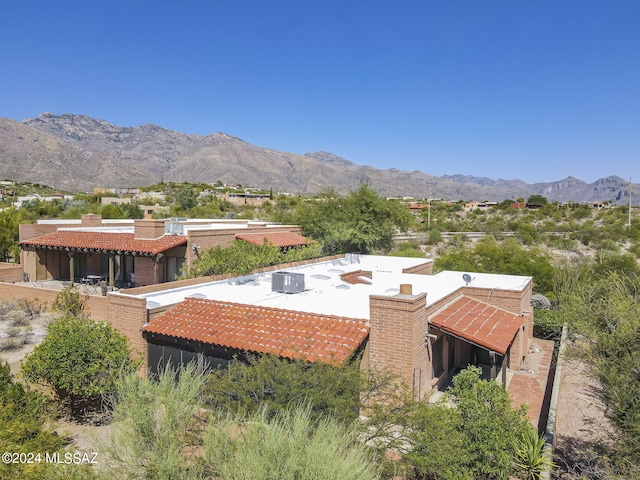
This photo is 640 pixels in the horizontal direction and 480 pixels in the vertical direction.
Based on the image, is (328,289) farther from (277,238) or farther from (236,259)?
(277,238)

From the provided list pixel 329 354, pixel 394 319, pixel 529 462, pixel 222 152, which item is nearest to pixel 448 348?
pixel 394 319

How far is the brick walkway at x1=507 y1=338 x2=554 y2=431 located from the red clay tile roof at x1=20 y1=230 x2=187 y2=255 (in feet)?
55.9

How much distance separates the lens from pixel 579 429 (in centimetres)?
1237

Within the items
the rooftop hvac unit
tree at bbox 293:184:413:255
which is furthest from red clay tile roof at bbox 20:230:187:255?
tree at bbox 293:184:413:255

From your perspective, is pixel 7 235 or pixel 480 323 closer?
Result: pixel 480 323

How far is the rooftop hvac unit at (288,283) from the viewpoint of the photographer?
55.9 ft

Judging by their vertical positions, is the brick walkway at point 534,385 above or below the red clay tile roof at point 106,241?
below

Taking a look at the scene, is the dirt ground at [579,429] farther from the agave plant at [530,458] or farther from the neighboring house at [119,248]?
the neighboring house at [119,248]

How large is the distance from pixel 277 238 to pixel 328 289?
48.5 ft

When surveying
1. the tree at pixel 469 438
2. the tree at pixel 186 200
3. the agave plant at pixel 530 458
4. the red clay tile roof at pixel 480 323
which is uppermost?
the tree at pixel 186 200

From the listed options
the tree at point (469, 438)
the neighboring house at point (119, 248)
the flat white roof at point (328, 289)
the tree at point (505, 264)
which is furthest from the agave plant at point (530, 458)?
the tree at point (505, 264)

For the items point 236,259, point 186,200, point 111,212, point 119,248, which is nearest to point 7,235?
point 119,248

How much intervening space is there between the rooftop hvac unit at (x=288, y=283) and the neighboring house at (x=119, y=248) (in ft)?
31.6

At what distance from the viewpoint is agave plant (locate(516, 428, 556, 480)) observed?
851 centimetres
